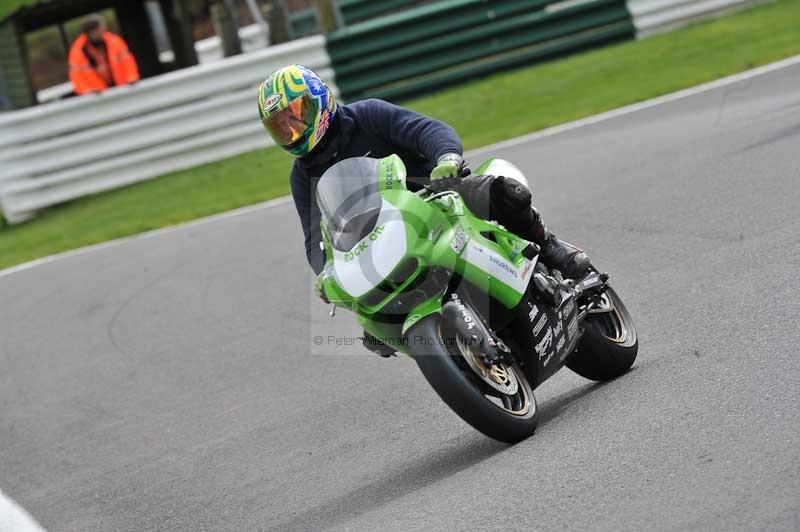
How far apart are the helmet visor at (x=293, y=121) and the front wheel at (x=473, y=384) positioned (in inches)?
44.4

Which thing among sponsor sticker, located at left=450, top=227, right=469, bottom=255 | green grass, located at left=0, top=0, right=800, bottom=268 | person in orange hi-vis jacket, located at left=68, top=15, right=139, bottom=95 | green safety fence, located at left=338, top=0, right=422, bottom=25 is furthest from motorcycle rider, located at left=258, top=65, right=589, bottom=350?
green safety fence, located at left=338, top=0, right=422, bottom=25

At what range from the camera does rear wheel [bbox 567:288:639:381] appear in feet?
20.2

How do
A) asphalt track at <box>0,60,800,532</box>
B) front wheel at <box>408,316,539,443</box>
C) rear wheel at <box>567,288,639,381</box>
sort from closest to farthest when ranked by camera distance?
asphalt track at <box>0,60,800,532</box> < front wheel at <box>408,316,539,443</box> < rear wheel at <box>567,288,639,381</box>

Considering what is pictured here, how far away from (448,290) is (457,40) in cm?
1201

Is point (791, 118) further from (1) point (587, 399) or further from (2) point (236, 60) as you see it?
(2) point (236, 60)

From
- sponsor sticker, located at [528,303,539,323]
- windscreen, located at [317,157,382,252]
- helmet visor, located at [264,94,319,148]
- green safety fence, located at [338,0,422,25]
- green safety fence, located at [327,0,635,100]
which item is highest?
helmet visor, located at [264,94,319,148]

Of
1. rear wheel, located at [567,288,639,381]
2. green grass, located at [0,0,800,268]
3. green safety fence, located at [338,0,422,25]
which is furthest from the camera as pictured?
green safety fence, located at [338,0,422,25]

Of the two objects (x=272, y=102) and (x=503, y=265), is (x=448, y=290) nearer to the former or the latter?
(x=503, y=265)

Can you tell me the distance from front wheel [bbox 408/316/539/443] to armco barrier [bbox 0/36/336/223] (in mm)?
11116

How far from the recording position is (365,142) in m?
6.24

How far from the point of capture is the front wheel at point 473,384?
5078 mm

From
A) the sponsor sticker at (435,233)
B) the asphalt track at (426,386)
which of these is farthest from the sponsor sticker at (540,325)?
the sponsor sticker at (435,233)

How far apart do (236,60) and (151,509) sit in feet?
36.3

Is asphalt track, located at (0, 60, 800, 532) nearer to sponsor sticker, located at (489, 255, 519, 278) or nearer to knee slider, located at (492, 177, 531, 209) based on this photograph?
sponsor sticker, located at (489, 255, 519, 278)
